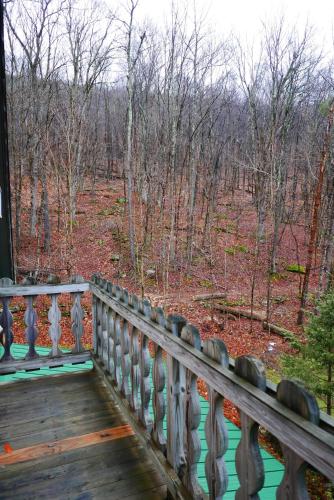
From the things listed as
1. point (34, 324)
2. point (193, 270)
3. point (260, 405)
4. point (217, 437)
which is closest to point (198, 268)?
point (193, 270)

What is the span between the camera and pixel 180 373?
5.81ft

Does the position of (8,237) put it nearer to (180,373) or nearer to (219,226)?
(180,373)

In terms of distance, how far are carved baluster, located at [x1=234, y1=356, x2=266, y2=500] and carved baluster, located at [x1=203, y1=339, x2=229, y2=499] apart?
15cm

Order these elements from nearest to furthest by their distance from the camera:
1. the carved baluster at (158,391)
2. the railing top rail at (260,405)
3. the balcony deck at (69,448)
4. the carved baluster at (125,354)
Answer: the railing top rail at (260,405) → the balcony deck at (69,448) → the carved baluster at (158,391) → the carved baluster at (125,354)

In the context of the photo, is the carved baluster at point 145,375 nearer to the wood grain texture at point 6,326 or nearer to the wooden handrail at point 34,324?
the wooden handrail at point 34,324

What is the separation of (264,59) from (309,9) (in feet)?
7.53

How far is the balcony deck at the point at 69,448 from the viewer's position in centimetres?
190

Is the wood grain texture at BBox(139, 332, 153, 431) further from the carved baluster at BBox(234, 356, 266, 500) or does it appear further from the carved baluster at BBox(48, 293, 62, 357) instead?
the carved baluster at BBox(48, 293, 62, 357)

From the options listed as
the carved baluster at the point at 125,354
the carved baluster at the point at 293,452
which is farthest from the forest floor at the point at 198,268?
the carved baluster at the point at 293,452

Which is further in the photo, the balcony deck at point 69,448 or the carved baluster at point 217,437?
the balcony deck at point 69,448

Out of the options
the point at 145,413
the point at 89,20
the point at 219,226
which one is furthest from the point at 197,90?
the point at 145,413

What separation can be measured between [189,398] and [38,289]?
6.87 feet

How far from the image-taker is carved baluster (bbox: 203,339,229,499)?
4.58 ft

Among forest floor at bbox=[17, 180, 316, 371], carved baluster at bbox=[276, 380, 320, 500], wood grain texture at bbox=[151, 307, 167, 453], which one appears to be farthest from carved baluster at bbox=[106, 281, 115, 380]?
forest floor at bbox=[17, 180, 316, 371]
